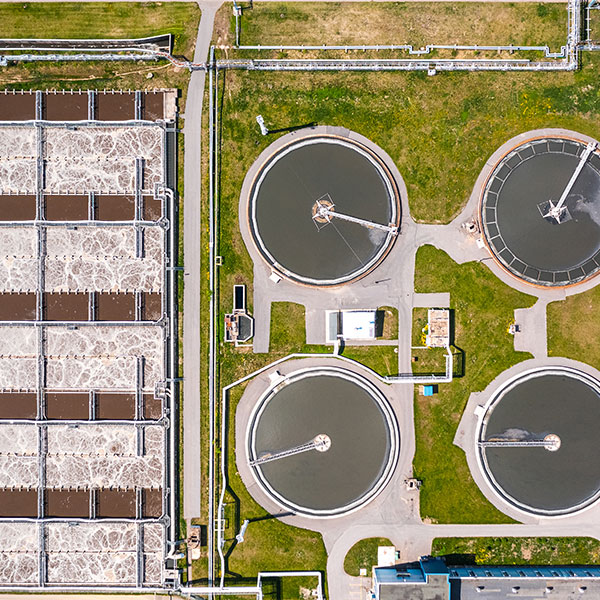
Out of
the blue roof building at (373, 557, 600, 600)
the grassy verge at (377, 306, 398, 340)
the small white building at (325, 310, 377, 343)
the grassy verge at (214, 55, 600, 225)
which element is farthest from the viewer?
the grassy verge at (377, 306, 398, 340)

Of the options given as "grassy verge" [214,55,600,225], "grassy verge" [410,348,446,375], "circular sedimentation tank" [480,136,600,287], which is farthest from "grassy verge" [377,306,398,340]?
"circular sedimentation tank" [480,136,600,287]

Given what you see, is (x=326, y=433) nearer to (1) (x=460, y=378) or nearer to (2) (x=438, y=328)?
(1) (x=460, y=378)

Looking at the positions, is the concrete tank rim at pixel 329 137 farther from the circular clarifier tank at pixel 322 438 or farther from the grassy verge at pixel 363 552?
the grassy verge at pixel 363 552

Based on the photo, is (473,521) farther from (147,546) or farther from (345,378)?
(147,546)

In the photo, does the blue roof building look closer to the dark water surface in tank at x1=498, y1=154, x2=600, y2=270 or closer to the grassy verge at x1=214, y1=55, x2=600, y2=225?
the dark water surface in tank at x1=498, y1=154, x2=600, y2=270

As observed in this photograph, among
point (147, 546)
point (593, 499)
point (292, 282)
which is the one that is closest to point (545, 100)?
point (292, 282)

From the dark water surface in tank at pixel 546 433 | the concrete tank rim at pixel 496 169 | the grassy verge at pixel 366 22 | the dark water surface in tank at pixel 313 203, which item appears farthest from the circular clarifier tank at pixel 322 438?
the grassy verge at pixel 366 22
